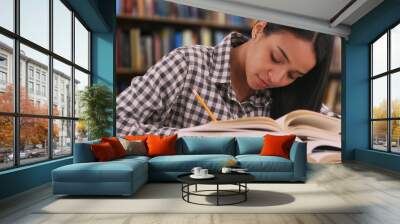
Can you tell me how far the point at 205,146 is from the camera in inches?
275

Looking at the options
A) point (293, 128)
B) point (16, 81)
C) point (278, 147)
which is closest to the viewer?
point (16, 81)

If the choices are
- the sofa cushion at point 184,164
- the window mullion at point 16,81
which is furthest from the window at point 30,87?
the sofa cushion at point 184,164

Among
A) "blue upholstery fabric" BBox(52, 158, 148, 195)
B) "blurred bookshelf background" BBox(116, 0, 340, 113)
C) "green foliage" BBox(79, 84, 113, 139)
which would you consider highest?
"blurred bookshelf background" BBox(116, 0, 340, 113)

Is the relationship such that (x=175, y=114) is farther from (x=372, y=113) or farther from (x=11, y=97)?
(x=372, y=113)

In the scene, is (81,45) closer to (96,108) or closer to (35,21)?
(96,108)

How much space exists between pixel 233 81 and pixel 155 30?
214cm

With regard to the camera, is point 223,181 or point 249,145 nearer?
point 223,181

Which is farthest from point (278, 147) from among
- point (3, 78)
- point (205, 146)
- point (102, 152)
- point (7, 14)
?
point (7, 14)

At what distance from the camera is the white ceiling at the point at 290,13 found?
8.15 m

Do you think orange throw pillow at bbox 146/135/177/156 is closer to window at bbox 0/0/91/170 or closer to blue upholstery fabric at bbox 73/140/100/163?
blue upholstery fabric at bbox 73/140/100/163

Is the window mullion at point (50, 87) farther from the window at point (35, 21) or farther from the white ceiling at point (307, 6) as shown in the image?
the white ceiling at point (307, 6)

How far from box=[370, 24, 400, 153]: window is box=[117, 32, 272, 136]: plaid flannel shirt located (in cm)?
255

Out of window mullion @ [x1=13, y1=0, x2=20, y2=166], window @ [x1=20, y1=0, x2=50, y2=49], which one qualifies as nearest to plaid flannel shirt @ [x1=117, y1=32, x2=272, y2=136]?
window @ [x1=20, y1=0, x2=50, y2=49]

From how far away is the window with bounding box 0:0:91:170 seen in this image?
16.4 feet
